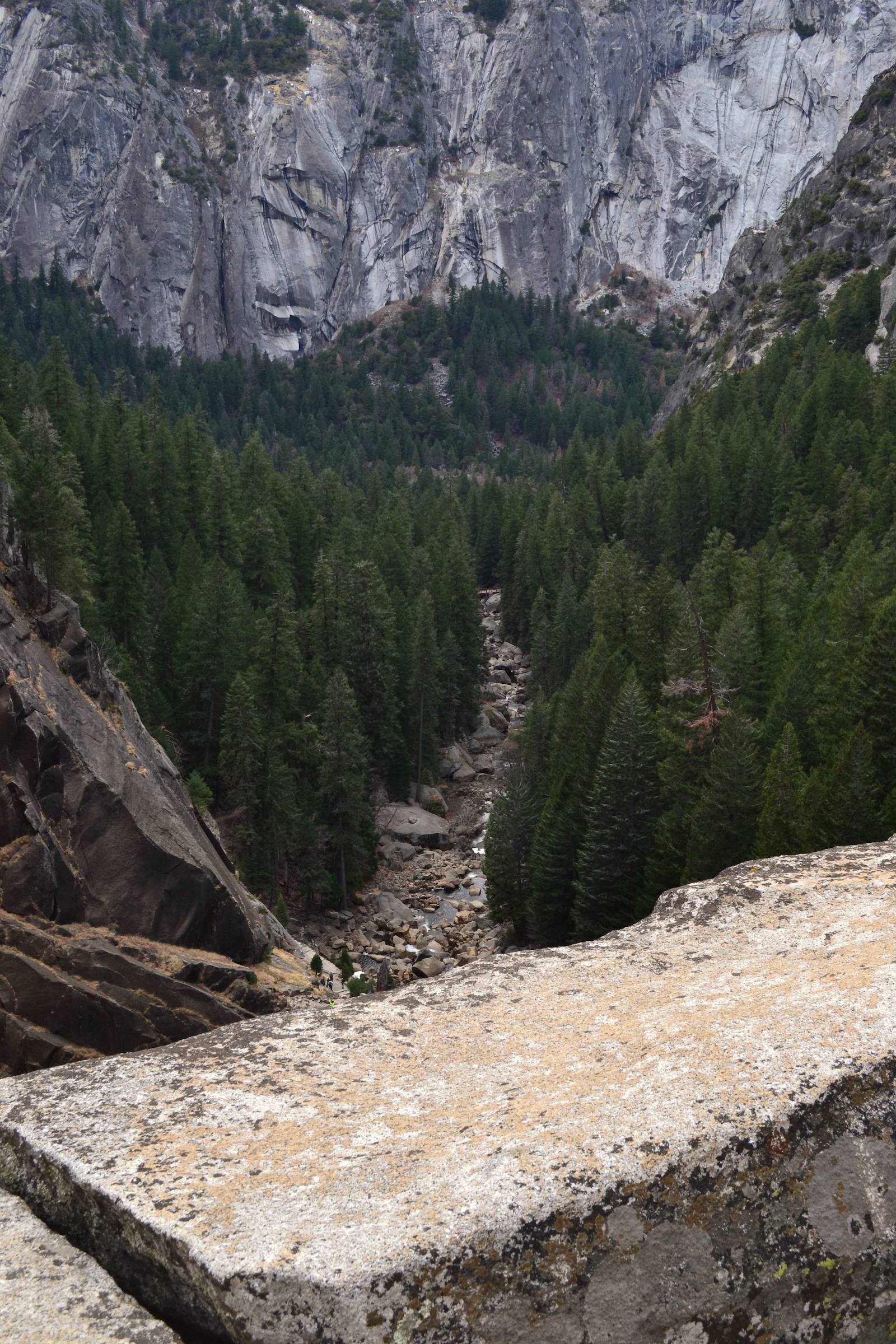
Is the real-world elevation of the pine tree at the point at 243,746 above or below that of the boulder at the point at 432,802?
above

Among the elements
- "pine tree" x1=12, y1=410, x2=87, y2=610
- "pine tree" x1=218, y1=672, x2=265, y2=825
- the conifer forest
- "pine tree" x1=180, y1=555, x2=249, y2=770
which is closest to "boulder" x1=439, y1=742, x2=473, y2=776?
the conifer forest

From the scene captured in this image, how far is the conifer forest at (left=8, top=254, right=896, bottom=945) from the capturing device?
3441cm

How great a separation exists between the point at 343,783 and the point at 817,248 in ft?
346

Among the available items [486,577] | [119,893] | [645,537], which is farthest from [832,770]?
[486,577]

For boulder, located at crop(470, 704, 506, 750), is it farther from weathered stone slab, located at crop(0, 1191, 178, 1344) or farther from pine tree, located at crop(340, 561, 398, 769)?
weathered stone slab, located at crop(0, 1191, 178, 1344)

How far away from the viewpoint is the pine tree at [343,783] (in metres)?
45.7

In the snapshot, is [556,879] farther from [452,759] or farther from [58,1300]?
[58,1300]

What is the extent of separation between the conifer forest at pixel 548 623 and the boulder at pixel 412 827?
195 centimetres

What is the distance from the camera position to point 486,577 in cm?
10881

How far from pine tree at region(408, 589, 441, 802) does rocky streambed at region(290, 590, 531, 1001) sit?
81.5 inches

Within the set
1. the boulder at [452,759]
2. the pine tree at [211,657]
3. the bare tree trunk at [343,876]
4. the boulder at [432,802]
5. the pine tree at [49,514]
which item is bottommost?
the bare tree trunk at [343,876]

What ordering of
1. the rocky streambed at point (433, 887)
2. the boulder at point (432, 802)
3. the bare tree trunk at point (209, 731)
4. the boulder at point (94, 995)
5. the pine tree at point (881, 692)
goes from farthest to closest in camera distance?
1. the boulder at point (432, 802)
2. the bare tree trunk at point (209, 731)
3. the rocky streambed at point (433, 887)
4. the pine tree at point (881, 692)
5. the boulder at point (94, 995)

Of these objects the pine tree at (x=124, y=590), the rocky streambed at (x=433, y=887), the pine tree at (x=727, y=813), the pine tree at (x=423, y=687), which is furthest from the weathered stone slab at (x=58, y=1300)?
the pine tree at (x=423, y=687)

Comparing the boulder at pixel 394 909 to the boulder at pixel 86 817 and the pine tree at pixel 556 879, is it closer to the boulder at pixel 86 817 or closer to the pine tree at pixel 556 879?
the pine tree at pixel 556 879
